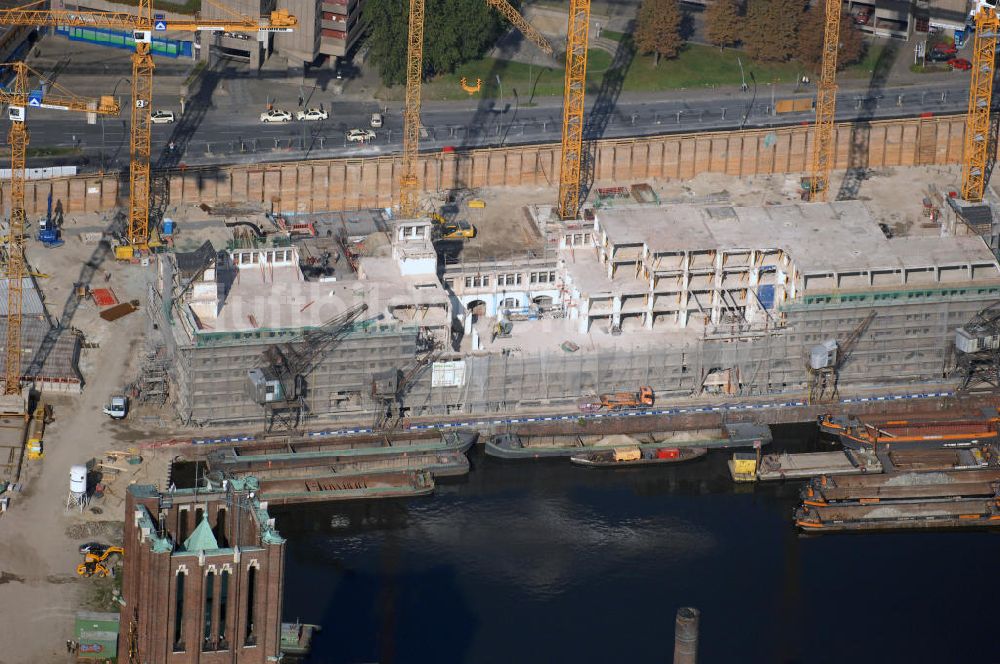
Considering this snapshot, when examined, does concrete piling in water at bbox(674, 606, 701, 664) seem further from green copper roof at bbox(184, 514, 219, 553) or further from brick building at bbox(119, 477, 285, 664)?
green copper roof at bbox(184, 514, 219, 553)

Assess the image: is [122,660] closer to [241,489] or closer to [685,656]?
[241,489]

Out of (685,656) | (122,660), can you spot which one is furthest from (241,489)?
(685,656)

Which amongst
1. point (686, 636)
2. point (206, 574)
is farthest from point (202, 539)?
point (686, 636)

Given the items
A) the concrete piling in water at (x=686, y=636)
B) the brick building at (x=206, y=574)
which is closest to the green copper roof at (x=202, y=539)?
the brick building at (x=206, y=574)

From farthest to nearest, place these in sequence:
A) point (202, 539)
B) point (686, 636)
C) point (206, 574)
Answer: point (686, 636), point (202, 539), point (206, 574)

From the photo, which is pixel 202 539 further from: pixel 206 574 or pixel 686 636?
pixel 686 636

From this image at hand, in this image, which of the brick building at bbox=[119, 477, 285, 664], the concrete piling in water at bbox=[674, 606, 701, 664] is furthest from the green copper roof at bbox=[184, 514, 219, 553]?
the concrete piling in water at bbox=[674, 606, 701, 664]

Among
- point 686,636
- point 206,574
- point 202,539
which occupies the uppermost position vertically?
point 202,539
